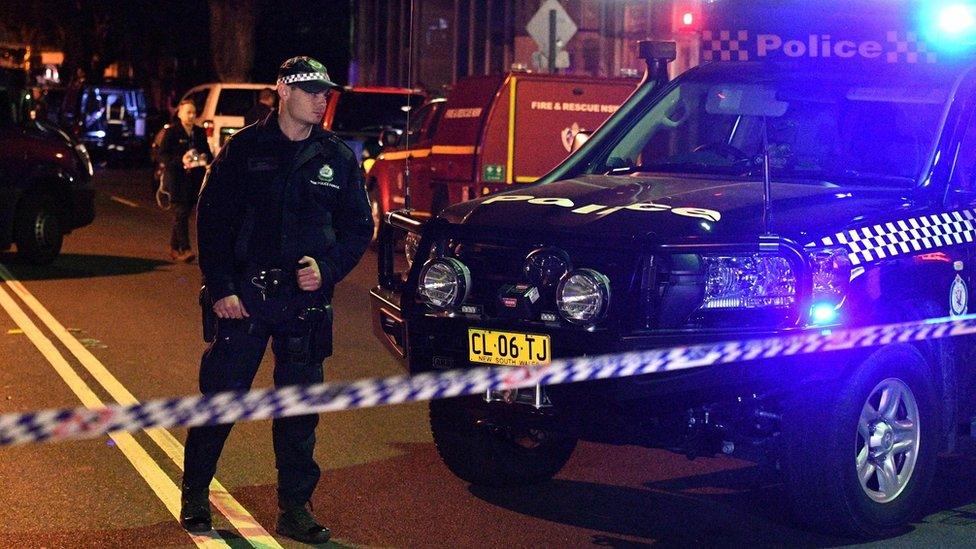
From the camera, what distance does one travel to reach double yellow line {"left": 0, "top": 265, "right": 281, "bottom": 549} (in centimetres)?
632

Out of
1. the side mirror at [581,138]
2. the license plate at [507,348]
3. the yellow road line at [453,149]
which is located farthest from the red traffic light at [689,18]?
the yellow road line at [453,149]

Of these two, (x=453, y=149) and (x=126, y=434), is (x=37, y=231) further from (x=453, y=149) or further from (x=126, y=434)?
(x=126, y=434)

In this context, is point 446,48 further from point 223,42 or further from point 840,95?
point 840,95

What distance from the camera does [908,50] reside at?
24.1 feet

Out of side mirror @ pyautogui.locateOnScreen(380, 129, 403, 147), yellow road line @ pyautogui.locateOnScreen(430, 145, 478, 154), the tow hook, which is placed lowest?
the tow hook

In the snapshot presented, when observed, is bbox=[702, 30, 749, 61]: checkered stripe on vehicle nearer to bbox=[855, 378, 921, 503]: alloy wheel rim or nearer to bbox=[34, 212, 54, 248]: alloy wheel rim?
bbox=[855, 378, 921, 503]: alloy wheel rim

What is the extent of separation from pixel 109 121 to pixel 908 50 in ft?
115

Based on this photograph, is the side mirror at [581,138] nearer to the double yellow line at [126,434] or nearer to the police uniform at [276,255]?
the police uniform at [276,255]

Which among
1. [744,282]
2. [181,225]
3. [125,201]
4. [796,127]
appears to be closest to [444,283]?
[744,282]

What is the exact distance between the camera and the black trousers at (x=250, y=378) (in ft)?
19.9

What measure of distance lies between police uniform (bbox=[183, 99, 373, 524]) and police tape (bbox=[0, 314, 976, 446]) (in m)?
0.16

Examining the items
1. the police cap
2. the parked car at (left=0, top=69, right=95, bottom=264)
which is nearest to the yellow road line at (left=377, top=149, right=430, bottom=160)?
the parked car at (left=0, top=69, right=95, bottom=264)

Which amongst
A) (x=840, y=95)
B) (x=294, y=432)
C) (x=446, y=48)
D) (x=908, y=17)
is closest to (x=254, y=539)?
(x=294, y=432)

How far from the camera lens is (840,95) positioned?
23.7ft
